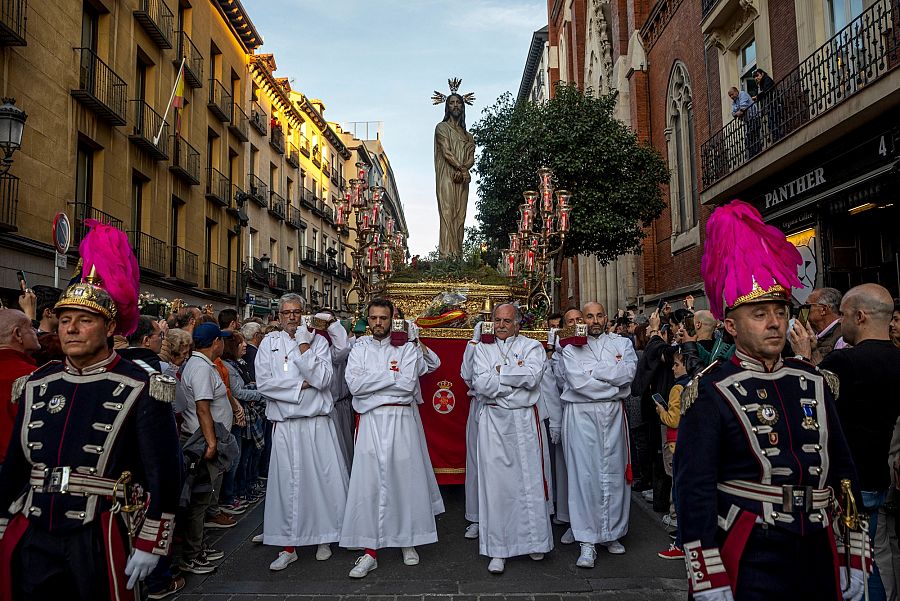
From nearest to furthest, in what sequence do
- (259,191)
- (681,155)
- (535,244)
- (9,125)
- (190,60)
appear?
(9,125) → (535,244) → (681,155) → (190,60) → (259,191)

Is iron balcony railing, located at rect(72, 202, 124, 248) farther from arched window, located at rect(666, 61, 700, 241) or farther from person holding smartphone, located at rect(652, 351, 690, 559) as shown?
arched window, located at rect(666, 61, 700, 241)

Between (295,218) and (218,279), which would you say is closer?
(218,279)

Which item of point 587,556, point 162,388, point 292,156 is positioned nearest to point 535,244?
point 587,556

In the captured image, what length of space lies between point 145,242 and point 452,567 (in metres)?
15.8

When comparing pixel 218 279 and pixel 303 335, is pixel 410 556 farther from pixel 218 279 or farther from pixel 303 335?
pixel 218 279

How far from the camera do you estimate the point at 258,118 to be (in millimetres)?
28609

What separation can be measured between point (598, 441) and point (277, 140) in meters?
28.6

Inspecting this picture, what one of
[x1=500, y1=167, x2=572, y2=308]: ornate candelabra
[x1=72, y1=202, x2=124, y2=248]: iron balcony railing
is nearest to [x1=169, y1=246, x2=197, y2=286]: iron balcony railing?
[x1=72, y1=202, x2=124, y2=248]: iron balcony railing

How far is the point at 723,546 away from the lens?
8.46ft

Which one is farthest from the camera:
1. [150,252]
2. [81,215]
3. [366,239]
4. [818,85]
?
[150,252]

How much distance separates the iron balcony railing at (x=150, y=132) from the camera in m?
17.3

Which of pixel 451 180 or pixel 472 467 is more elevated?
pixel 451 180

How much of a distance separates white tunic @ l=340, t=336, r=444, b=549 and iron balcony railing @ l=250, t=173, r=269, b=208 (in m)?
23.1

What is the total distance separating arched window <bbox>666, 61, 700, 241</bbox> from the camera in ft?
57.3
